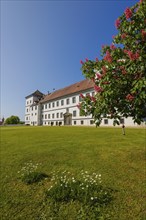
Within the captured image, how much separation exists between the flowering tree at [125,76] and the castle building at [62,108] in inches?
1204

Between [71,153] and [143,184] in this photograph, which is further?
[71,153]

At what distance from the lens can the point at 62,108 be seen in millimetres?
54906

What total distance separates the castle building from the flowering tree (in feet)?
100

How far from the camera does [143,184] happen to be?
5.63m

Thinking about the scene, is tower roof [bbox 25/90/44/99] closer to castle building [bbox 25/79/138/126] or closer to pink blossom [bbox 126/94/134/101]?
castle building [bbox 25/79/138/126]

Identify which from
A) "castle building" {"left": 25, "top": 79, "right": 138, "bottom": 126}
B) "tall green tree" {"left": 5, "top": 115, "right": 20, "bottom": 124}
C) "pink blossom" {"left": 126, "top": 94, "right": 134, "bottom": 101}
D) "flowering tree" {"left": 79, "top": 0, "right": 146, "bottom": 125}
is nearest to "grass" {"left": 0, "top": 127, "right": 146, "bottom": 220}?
"flowering tree" {"left": 79, "top": 0, "right": 146, "bottom": 125}

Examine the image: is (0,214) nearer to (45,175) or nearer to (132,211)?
(45,175)

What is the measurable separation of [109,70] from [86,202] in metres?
3.92

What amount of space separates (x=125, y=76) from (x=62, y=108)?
166 feet

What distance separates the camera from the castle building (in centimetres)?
4422

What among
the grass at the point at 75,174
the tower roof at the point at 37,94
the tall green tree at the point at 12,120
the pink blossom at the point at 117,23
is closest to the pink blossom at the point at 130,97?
the pink blossom at the point at 117,23

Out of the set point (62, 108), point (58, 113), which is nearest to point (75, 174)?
point (62, 108)

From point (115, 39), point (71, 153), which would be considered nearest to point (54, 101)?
point (71, 153)

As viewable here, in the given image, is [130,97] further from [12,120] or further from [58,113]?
[12,120]
